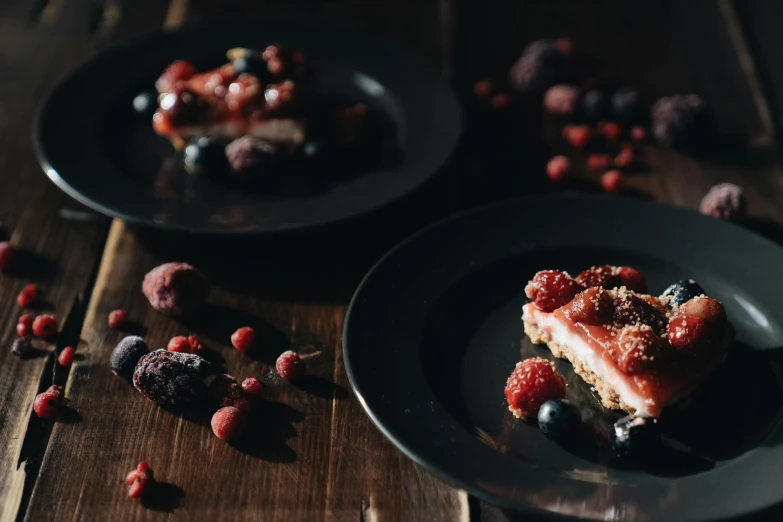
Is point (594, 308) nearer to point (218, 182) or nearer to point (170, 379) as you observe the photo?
point (170, 379)

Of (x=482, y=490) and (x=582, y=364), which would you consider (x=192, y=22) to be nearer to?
(x=582, y=364)

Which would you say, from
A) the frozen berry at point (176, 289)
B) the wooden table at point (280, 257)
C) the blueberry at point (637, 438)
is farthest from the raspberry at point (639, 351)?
the frozen berry at point (176, 289)

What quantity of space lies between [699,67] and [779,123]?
398 millimetres

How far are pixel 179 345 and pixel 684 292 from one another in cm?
127

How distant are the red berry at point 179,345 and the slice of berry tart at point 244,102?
38.3 inches

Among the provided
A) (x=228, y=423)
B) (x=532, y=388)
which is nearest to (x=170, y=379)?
(x=228, y=423)

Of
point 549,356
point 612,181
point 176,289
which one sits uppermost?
point 176,289

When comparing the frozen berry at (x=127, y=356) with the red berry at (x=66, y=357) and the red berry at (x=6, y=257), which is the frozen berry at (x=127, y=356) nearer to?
the red berry at (x=66, y=357)

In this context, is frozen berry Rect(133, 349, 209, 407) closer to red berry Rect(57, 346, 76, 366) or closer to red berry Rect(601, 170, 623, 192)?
red berry Rect(57, 346, 76, 366)

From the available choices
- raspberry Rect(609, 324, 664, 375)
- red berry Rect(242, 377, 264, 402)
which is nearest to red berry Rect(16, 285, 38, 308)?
red berry Rect(242, 377, 264, 402)

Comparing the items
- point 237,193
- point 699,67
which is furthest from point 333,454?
point 699,67

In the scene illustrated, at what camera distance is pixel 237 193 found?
2734 millimetres

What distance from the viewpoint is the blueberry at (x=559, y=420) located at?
190 cm

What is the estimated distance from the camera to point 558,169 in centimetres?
289
